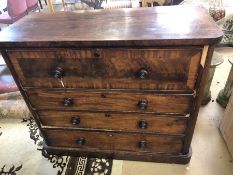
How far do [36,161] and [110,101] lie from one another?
853mm

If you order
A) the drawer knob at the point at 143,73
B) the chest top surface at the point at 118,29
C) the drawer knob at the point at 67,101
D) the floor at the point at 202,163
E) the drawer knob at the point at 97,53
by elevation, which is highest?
the chest top surface at the point at 118,29

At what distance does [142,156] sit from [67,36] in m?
0.97

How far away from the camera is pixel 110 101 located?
3.66 ft

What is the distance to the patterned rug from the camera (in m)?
1.43

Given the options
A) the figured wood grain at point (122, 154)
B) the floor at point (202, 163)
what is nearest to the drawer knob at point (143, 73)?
the figured wood grain at point (122, 154)

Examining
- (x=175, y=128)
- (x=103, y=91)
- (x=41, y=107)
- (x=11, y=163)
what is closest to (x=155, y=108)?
(x=175, y=128)

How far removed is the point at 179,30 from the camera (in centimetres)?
87

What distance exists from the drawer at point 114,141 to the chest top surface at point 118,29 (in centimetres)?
68

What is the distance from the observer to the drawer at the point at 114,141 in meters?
1.28

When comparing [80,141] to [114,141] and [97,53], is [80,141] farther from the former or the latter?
[97,53]

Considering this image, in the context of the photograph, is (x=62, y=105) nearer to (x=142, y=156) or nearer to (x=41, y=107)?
(x=41, y=107)

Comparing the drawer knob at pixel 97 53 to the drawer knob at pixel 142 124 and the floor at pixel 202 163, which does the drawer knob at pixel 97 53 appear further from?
the floor at pixel 202 163

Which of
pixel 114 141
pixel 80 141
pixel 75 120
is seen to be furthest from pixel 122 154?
pixel 75 120

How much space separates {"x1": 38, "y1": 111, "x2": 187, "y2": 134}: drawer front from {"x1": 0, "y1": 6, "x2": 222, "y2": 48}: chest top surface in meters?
0.49
